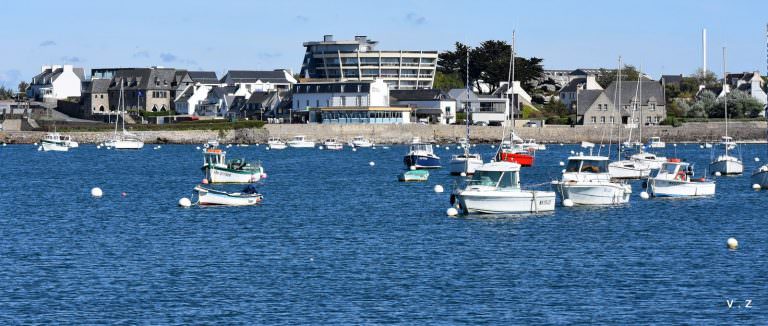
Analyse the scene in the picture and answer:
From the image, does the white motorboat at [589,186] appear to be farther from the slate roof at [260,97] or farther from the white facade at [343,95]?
the slate roof at [260,97]

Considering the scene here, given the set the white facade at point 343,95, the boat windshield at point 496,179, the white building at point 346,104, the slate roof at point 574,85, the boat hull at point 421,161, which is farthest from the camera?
the slate roof at point 574,85

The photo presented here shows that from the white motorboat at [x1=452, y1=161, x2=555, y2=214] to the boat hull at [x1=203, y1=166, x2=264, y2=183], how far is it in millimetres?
24748

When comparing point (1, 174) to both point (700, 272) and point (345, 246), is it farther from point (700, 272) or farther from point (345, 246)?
point (700, 272)

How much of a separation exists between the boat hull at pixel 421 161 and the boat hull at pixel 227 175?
668 inches

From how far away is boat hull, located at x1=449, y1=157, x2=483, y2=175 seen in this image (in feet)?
279

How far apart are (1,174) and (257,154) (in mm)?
36621

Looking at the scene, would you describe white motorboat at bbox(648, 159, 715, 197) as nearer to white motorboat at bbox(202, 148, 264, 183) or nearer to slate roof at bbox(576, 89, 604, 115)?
white motorboat at bbox(202, 148, 264, 183)

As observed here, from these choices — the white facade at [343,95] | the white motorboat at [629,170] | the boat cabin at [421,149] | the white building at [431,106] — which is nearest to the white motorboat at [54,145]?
the white facade at [343,95]

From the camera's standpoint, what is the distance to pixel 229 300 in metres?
34.0

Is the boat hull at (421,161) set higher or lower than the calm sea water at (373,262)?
higher

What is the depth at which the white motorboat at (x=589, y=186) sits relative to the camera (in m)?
57.2

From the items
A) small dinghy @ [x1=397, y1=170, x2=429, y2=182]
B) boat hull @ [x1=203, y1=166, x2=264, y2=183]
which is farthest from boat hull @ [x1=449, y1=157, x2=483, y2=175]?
boat hull @ [x1=203, y1=166, x2=264, y2=183]

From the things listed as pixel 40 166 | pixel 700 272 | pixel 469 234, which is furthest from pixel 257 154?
pixel 700 272

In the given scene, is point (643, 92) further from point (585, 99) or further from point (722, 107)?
point (722, 107)
